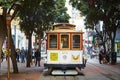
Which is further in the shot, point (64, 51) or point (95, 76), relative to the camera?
point (64, 51)

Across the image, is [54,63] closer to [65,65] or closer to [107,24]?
[65,65]

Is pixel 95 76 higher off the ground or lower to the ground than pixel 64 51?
lower

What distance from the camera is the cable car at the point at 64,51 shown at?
26.6 meters

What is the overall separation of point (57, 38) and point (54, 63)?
1843mm

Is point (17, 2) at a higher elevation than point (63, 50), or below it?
higher

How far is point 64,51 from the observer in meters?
26.8

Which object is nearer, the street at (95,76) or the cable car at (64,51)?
the street at (95,76)

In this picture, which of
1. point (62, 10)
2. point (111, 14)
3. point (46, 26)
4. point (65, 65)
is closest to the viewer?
point (65, 65)

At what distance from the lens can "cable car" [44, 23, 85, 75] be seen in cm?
2656

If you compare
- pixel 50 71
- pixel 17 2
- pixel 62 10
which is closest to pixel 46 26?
pixel 62 10

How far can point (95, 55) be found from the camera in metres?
71.2

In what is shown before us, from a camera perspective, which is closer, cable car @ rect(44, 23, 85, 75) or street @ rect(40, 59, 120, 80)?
street @ rect(40, 59, 120, 80)

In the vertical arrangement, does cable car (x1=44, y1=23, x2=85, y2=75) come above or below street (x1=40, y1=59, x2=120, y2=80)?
above

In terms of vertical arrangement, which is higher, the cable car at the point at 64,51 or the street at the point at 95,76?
the cable car at the point at 64,51
